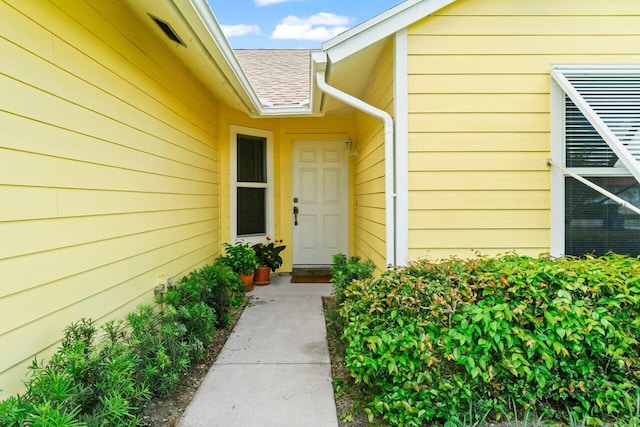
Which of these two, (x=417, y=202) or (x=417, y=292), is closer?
(x=417, y=292)

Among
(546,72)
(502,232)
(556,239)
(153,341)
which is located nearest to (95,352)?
(153,341)

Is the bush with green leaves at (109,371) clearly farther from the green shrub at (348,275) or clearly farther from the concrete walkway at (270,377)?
the green shrub at (348,275)

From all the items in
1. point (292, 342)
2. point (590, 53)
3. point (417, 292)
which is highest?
point (590, 53)

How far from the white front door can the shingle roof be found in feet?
2.81

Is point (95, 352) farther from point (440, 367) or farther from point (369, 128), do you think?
point (369, 128)

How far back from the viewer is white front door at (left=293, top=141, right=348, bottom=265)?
5.91 metres

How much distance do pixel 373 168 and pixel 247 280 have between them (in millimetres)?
2218

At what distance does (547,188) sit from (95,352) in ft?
10.8

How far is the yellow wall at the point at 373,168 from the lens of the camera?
3.30 m

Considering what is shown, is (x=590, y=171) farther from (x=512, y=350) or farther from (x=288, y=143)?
(x=288, y=143)

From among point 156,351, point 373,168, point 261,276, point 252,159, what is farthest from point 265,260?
point 156,351

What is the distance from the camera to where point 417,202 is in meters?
3.02

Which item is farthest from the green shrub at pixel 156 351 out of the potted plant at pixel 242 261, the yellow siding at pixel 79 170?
the potted plant at pixel 242 261

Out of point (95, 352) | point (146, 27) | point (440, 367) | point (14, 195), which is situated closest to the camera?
point (14, 195)
